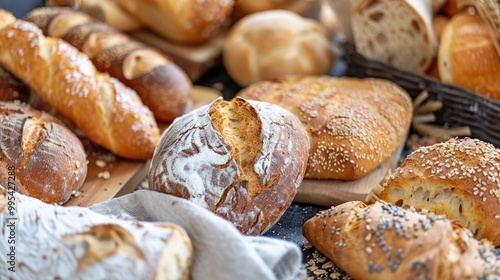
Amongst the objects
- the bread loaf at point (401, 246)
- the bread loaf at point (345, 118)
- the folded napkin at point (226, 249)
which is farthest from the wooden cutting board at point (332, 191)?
the folded napkin at point (226, 249)

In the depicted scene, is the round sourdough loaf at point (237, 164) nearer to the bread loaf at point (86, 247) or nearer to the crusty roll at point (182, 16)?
the bread loaf at point (86, 247)

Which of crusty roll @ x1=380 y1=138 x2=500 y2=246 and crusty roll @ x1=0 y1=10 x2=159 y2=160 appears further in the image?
crusty roll @ x1=0 y1=10 x2=159 y2=160

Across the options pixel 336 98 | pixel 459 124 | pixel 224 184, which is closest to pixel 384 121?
pixel 336 98

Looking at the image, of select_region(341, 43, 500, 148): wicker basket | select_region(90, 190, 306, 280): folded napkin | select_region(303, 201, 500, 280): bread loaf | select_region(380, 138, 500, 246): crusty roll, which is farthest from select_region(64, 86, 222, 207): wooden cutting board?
select_region(341, 43, 500, 148): wicker basket

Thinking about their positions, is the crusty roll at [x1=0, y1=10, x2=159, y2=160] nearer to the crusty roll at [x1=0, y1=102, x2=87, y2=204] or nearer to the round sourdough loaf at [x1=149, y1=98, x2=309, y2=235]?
the crusty roll at [x1=0, y1=102, x2=87, y2=204]

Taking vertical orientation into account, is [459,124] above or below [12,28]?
below

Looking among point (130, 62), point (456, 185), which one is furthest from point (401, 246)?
point (130, 62)

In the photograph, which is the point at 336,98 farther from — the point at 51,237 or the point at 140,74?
the point at 51,237
